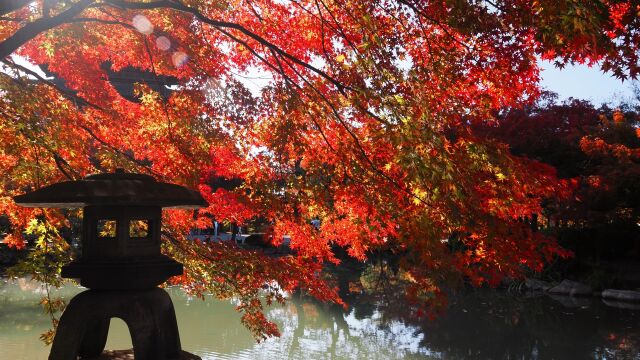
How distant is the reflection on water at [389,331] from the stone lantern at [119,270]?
23.7ft

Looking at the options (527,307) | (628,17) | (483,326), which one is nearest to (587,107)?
(527,307)

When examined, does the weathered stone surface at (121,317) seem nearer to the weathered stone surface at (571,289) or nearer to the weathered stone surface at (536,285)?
the weathered stone surface at (571,289)

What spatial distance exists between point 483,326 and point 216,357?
750 centimetres

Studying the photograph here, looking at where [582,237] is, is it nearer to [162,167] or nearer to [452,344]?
[452,344]

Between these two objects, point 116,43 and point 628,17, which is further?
point 116,43

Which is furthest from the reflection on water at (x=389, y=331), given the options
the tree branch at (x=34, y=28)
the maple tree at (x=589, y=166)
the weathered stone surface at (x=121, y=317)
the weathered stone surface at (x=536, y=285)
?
the tree branch at (x=34, y=28)

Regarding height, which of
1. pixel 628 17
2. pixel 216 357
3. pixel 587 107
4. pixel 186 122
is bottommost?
pixel 216 357

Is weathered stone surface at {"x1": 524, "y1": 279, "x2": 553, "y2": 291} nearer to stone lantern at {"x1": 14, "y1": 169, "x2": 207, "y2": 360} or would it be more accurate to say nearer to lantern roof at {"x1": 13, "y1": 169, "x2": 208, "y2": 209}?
stone lantern at {"x1": 14, "y1": 169, "x2": 207, "y2": 360}

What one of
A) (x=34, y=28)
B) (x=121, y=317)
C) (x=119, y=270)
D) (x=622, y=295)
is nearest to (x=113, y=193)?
(x=119, y=270)

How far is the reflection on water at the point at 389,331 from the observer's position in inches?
469

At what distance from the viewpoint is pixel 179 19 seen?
7.23 m

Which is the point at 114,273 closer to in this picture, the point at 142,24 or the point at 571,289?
the point at 142,24

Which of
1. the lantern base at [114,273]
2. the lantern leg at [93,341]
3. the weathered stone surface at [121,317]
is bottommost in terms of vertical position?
the lantern leg at [93,341]

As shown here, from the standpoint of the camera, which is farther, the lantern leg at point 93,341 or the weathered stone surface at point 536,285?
the weathered stone surface at point 536,285
